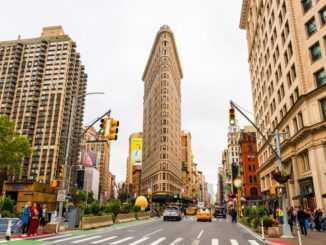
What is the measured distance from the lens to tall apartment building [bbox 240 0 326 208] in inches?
1104

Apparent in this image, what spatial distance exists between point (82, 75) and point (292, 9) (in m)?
124

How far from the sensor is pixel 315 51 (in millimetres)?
30453

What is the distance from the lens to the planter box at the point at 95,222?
22147 mm

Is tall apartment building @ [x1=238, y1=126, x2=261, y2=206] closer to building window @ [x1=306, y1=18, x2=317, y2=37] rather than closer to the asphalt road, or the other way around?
building window @ [x1=306, y1=18, x2=317, y2=37]

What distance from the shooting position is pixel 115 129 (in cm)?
1617

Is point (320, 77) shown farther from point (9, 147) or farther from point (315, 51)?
point (9, 147)

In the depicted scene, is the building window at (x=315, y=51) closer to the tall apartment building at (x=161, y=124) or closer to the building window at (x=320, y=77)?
the building window at (x=320, y=77)

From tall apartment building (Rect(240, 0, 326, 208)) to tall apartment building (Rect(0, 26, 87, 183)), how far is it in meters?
90.2

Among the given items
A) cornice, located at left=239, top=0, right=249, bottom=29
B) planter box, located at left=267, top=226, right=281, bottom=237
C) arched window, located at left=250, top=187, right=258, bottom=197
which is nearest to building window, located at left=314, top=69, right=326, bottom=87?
planter box, located at left=267, top=226, right=281, bottom=237

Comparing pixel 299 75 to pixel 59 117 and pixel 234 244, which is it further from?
pixel 59 117

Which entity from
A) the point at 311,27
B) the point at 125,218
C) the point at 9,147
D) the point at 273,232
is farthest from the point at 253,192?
the point at 273,232

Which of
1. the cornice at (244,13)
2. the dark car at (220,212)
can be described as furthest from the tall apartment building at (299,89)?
the cornice at (244,13)

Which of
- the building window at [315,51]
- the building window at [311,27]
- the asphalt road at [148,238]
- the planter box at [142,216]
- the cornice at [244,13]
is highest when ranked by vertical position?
the cornice at [244,13]

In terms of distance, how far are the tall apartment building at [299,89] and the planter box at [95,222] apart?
2003 cm
